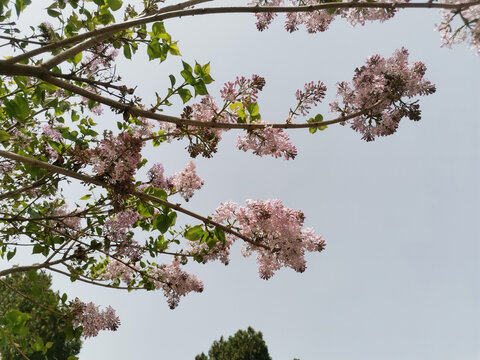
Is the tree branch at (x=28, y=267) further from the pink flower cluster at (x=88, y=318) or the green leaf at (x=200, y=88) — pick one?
the green leaf at (x=200, y=88)

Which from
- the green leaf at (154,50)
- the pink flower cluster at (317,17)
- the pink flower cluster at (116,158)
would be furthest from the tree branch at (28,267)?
the pink flower cluster at (317,17)

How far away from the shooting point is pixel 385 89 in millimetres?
3326

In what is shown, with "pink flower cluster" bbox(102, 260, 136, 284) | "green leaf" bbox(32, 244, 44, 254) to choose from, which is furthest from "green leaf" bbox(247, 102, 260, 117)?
"pink flower cluster" bbox(102, 260, 136, 284)

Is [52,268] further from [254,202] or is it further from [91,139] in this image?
[254,202]

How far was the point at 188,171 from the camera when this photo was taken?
5535 millimetres

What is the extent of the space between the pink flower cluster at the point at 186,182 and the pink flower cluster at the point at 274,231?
1797 mm

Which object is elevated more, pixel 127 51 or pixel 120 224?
pixel 127 51

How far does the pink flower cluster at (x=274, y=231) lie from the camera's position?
3586 millimetres

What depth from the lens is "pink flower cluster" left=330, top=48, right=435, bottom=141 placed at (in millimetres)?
3301

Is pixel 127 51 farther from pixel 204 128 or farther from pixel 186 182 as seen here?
pixel 186 182

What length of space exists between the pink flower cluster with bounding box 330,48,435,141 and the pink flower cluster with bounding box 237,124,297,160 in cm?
62

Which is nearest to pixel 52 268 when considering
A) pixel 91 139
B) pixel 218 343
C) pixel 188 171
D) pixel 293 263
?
pixel 91 139

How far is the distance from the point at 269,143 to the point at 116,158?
1411 millimetres

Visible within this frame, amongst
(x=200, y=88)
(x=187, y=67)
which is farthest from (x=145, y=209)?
(x=187, y=67)
